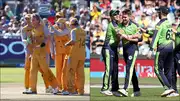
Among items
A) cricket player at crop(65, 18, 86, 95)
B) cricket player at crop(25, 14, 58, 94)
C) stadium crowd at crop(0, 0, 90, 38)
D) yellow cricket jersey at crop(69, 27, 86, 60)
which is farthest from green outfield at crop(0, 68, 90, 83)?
yellow cricket jersey at crop(69, 27, 86, 60)

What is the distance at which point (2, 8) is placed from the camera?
37.4 m

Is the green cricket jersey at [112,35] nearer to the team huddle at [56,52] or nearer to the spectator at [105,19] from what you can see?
the team huddle at [56,52]

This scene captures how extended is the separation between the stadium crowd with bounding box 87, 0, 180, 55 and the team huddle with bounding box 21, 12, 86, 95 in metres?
11.4

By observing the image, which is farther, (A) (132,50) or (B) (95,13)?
(B) (95,13)

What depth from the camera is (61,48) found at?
18.4 meters

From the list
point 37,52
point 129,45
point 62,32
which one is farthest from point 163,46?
point 37,52

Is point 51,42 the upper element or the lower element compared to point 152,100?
upper

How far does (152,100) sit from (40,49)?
12.9 feet

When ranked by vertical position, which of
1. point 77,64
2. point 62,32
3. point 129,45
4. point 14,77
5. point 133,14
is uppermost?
point 133,14

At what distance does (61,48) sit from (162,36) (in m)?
2.96

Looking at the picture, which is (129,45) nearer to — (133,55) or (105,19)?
(133,55)

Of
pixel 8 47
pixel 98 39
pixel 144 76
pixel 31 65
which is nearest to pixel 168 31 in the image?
pixel 31 65

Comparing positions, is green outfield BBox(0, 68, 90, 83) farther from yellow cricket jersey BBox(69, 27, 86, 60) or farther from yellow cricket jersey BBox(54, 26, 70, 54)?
yellow cricket jersey BBox(69, 27, 86, 60)

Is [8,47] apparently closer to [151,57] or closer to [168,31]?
[151,57]
